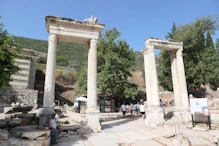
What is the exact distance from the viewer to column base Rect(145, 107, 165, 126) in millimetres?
11371

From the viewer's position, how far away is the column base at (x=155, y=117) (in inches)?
448

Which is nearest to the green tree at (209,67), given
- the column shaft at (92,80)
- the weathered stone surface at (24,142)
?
the column shaft at (92,80)

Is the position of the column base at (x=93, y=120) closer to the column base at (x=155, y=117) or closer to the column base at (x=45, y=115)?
the column base at (x=45, y=115)

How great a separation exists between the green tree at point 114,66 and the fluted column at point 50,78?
13.2m

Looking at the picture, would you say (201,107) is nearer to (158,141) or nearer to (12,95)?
(158,141)

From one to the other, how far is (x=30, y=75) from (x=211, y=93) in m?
30.1

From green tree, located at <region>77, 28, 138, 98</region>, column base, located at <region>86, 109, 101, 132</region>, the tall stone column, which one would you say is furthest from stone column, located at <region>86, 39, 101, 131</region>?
green tree, located at <region>77, 28, 138, 98</region>

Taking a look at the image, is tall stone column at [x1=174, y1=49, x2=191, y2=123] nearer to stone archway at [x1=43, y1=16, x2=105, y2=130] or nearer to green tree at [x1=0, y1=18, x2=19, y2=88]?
stone archway at [x1=43, y1=16, x2=105, y2=130]

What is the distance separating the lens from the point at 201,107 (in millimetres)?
9984

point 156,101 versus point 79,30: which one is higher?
point 79,30

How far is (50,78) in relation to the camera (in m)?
9.99

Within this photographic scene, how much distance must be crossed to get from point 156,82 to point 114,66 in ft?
39.1

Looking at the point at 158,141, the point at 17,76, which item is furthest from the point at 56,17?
the point at 17,76

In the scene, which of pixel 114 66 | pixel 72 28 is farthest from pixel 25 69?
pixel 72 28
